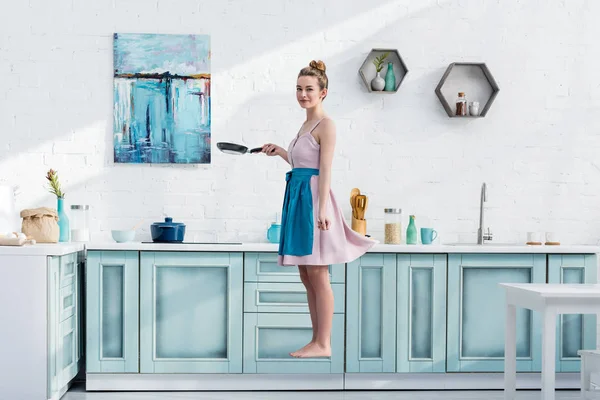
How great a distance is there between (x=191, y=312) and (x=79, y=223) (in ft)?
3.25

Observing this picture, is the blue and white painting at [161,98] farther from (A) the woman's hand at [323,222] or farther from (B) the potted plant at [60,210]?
(A) the woman's hand at [323,222]

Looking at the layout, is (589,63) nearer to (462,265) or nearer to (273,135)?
(462,265)

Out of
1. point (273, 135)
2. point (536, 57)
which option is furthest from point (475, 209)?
point (273, 135)

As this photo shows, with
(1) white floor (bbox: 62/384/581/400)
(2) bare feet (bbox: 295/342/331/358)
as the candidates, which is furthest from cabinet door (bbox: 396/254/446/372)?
(2) bare feet (bbox: 295/342/331/358)

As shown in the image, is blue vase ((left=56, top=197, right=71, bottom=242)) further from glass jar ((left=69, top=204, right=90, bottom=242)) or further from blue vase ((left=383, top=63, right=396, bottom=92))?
blue vase ((left=383, top=63, right=396, bottom=92))

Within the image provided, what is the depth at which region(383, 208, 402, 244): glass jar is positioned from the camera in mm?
4230

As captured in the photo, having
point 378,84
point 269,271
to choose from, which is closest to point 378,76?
point 378,84

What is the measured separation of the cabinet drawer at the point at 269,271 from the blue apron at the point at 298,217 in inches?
45.4

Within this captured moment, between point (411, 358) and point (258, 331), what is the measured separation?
0.91m

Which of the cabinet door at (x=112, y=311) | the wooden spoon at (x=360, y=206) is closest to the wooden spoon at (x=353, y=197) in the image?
the wooden spoon at (x=360, y=206)

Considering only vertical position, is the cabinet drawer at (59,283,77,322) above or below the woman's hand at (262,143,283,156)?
below

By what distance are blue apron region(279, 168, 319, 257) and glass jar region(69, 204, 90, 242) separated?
1944 millimetres

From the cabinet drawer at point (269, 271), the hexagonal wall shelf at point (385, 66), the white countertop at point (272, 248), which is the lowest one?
the cabinet drawer at point (269, 271)

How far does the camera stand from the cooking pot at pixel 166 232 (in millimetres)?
4039
